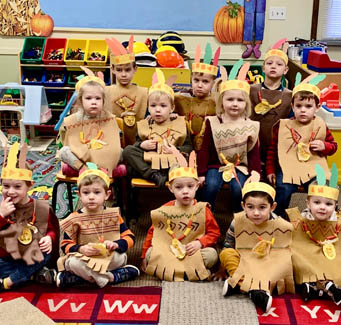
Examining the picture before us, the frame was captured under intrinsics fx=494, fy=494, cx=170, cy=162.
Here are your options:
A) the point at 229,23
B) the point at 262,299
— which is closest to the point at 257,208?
the point at 262,299

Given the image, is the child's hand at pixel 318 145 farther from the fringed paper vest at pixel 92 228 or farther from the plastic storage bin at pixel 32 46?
the plastic storage bin at pixel 32 46

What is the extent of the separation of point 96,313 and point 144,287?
0.98 feet

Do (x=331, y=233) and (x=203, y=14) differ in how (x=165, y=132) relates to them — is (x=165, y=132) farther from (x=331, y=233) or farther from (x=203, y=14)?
(x=203, y=14)

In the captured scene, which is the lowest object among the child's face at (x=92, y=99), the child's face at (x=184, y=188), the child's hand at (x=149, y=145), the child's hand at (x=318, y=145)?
the child's face at (x=184, y=188)

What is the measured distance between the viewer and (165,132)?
9.61 feet

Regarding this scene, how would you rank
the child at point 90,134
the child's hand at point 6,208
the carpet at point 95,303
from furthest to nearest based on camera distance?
the child at point 90,134 < the child's hand at point 6,208 < the carpet at point 95,303

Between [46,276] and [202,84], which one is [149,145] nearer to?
[202,84]

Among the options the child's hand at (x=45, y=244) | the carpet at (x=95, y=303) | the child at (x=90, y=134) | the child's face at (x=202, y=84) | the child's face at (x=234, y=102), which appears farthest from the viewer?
the child's face at (x=202, y=84)

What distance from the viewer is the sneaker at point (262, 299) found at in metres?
2.21

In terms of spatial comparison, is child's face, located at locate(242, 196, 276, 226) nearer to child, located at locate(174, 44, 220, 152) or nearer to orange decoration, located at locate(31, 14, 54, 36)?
child, located at locate(174, 44, 220, 152)

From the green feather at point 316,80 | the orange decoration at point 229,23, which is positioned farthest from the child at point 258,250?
the orange decoration at point 229,23

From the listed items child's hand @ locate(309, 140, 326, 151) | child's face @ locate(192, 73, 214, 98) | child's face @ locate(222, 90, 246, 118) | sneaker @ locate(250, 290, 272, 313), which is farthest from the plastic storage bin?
sneaker @ locate(250, 290, 272, 313)

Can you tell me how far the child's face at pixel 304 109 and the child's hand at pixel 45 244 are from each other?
1537 millimetres

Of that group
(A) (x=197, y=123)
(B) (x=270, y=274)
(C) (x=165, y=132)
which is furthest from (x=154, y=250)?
(A) (x=197, y=123)
